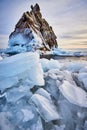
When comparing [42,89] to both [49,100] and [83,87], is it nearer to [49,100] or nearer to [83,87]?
[49,100]

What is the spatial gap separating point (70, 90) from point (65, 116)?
1.21 ft

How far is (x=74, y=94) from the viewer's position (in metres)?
2.26

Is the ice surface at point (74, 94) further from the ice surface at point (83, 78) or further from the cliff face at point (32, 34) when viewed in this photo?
the cliff face at point (32, 34)

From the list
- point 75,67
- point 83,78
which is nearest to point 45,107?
point 83,78

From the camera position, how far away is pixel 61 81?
2629 mm

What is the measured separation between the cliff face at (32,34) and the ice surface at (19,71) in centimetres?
3068

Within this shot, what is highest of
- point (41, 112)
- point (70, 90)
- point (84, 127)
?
point (70, 90)

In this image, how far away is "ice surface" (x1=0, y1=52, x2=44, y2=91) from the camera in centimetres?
249

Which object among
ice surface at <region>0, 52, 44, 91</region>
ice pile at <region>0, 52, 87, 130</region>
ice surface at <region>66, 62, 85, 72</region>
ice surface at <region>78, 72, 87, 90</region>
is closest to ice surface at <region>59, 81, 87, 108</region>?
ice pile at <region>0, 52, 87, 130</region>

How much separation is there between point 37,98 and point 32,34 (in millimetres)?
33188

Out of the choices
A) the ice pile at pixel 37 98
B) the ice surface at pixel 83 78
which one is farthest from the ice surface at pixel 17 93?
the ice surface at pixel 83 78

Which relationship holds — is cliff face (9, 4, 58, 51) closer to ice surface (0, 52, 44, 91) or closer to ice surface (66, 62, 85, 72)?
ice surface (66, 62, 85, 72)

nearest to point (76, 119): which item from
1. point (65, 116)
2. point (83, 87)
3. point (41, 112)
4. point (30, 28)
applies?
point (65, 116)

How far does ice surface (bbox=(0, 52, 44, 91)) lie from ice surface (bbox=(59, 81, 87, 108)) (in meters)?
0.36
